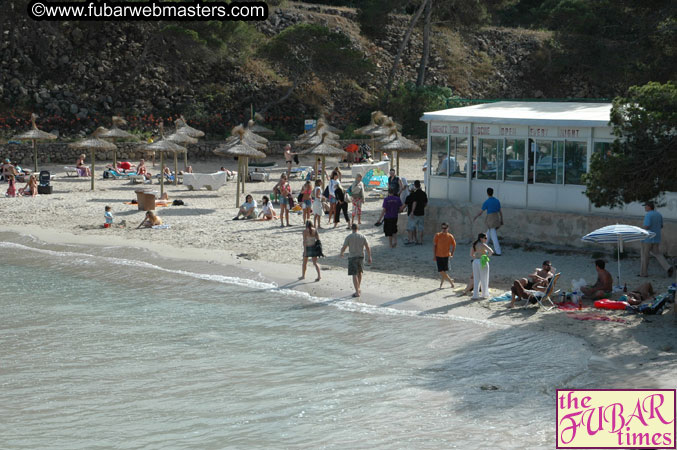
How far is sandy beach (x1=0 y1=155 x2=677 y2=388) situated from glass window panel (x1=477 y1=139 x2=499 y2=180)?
1423 mm

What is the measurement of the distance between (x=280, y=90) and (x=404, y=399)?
124 ft

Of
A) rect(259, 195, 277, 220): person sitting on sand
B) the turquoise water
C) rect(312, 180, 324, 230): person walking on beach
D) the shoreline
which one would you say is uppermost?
rect(312, 180, 324, 230): person walking on beach

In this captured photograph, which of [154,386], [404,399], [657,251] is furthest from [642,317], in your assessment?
[154,386]

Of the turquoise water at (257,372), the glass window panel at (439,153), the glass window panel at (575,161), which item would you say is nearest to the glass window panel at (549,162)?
the glass window panel at (575,161)

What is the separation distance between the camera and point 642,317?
14664 millimetres

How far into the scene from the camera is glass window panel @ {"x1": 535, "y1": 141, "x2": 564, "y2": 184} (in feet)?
65.8

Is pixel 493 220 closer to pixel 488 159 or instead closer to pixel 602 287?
pixel 488 159

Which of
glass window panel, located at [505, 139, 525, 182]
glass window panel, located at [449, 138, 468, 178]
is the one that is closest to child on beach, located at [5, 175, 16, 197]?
glass window panel, located at [449, 138, 468, 178]

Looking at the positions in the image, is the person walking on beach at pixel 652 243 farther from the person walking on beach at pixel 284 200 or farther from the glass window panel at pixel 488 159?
the person walking on beach at pixel 284 200

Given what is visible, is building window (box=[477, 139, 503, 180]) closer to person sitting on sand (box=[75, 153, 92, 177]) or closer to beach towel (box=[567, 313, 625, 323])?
beach towel (box=[567, 313, 625, 323])

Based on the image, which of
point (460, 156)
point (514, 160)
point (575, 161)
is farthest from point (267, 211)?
point (575, 161)

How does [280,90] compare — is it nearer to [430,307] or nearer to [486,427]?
[430,307]

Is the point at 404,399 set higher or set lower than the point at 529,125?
lower

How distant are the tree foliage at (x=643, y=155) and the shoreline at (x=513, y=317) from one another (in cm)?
216
